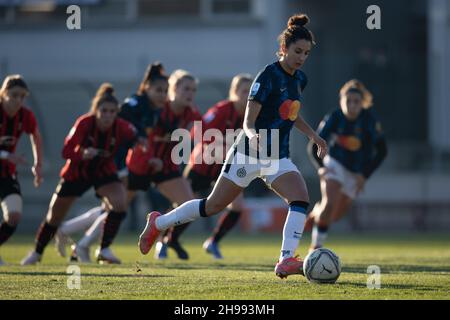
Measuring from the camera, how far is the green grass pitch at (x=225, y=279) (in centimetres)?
735

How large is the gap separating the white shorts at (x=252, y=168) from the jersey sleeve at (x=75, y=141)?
281 cm

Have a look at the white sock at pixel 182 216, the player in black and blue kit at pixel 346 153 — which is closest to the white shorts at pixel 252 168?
the white sock at pixel 182 216

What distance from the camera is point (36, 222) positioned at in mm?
22438

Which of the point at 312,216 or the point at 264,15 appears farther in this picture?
the point at 264,15

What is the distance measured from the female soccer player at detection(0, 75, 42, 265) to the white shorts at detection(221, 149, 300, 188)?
10.8 feet

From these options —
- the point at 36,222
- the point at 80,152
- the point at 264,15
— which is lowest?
the point at 36,222

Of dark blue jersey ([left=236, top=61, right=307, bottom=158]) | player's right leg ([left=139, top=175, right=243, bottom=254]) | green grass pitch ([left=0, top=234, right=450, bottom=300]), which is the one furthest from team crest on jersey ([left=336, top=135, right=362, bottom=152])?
dark blue jersey ([left=236, top=61, right=307, bottom=158])

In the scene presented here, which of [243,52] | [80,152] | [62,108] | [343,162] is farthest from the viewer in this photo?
[243,52]

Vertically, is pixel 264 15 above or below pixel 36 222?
→ above

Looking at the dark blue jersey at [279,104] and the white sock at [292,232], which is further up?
the dark blue jersey at [279,104]

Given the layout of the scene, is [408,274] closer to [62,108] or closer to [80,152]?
[80,152]

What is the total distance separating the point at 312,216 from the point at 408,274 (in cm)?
488

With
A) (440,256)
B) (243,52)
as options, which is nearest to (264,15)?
(243,52)

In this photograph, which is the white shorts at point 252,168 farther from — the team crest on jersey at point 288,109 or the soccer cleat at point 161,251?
the soccer cleat at point 161,251
